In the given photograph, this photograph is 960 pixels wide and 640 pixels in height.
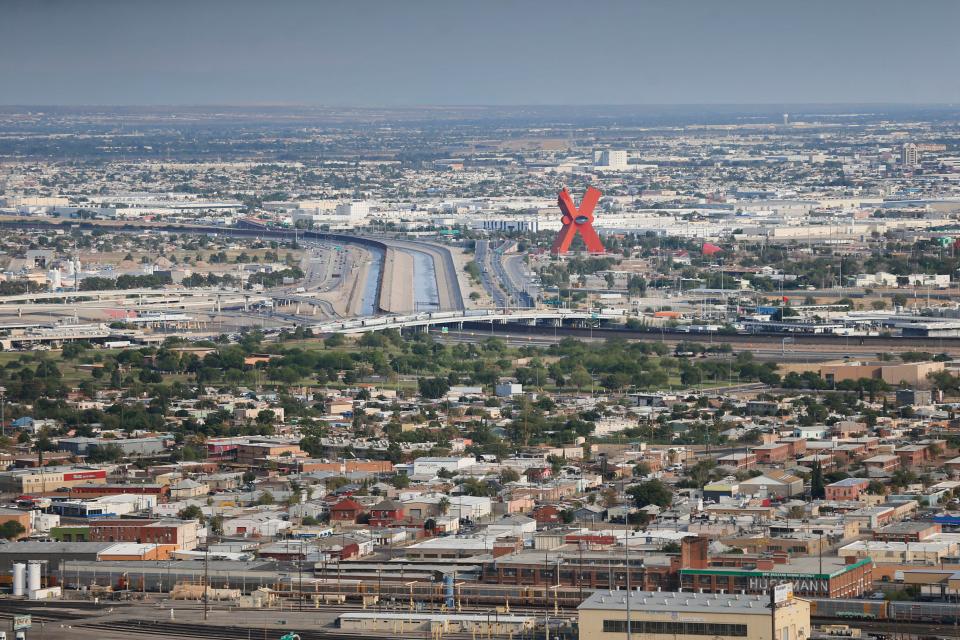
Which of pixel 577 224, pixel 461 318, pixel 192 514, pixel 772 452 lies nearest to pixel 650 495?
pixel 772 452

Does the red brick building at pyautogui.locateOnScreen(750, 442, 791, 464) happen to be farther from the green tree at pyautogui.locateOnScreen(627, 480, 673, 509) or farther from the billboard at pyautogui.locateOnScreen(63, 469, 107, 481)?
the billboard at pyautogui.locateOnScreen(63, 469, 107, 481)

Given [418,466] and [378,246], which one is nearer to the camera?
[418,466]

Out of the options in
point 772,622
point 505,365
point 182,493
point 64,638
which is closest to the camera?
point 772,622

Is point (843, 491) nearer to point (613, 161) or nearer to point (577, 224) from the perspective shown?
point (577, 224)

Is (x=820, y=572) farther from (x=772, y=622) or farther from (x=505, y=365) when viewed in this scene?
(x=505, y=365)

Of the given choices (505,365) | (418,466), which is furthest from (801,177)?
(418,466)

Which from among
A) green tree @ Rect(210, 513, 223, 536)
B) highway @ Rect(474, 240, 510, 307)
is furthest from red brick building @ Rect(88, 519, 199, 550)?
highway @ Rect(474, 240, 510, 307)
